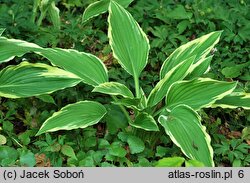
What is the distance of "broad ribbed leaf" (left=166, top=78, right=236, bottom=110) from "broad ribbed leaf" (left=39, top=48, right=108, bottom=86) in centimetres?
43

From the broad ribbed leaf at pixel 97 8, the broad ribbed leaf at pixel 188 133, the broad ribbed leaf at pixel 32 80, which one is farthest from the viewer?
the broad ribbed leaf at pixel 97 8

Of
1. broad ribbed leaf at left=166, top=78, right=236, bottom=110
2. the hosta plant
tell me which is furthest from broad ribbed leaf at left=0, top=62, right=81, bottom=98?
broad ribbed leaf at left=166, top=78, right=236, bottom=110

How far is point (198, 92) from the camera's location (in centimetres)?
312

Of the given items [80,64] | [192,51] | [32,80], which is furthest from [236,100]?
[32,80]

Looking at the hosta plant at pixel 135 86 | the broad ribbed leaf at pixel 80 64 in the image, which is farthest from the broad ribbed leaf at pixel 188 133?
the broad ribbed leaf at pixel 80 64

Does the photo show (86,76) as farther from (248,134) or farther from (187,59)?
(248,134)

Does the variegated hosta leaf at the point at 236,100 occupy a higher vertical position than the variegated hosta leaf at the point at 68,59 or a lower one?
lower

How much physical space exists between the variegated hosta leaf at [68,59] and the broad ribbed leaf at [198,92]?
43 cm

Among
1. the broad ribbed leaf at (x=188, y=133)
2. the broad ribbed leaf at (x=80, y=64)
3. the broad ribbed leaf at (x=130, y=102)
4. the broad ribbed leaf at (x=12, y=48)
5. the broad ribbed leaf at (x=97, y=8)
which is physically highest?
→ the broad ribbed leaf at (x=97, y=8)

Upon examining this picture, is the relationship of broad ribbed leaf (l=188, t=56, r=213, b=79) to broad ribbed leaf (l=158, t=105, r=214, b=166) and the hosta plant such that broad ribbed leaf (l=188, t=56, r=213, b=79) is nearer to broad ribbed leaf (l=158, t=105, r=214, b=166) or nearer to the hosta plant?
the hosta plant

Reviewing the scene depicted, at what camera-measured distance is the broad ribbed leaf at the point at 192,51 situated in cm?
334

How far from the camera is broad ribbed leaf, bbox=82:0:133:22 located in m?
3.88

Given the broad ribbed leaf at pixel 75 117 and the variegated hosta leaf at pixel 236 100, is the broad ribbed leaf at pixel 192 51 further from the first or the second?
the broad ribbed leaf at pixel 75 117

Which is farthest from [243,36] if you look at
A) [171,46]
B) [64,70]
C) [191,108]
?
[64,70]
